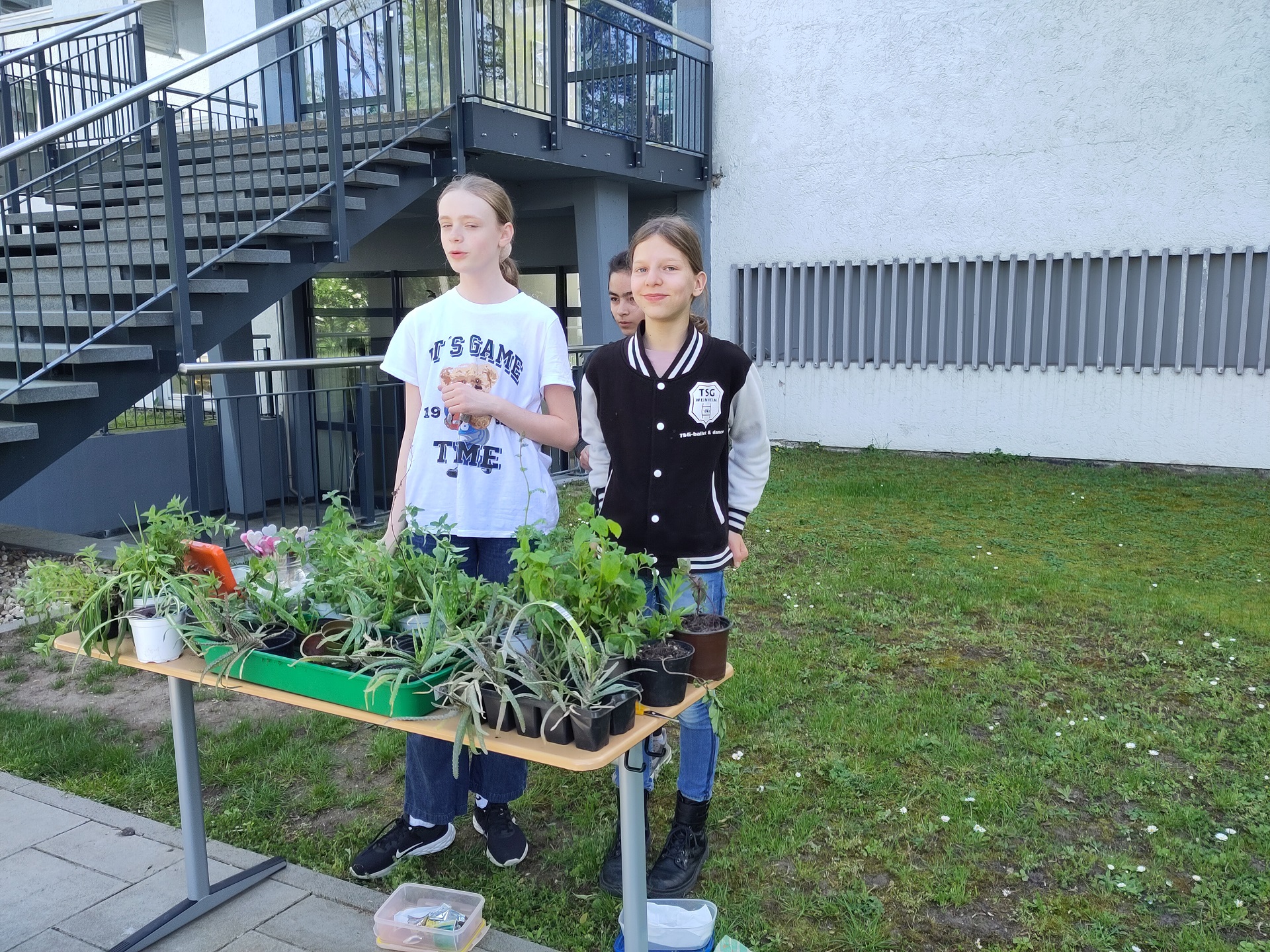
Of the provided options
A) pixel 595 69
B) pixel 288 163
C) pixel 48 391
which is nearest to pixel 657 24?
pixel 595 69

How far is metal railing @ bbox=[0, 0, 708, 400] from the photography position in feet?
17.0

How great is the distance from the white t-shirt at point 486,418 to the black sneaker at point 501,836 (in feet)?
2.54

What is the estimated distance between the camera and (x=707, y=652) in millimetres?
1984

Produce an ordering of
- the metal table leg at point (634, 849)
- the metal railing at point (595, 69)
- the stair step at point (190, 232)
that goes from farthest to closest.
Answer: the metal railing at point (595, 69)
the stair step at point (190, 232)
the metal table leg at point (634, 849)

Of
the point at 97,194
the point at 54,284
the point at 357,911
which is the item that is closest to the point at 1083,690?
the point at 357,911

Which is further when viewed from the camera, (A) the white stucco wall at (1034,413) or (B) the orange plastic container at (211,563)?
(A) the white stucco wall at (1034,413)

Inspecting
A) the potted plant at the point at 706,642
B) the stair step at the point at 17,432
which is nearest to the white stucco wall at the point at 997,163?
the stair step at the point at 17,432

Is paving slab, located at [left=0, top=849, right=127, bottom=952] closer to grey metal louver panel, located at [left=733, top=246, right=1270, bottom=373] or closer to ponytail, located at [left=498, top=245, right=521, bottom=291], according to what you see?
ponytail, located at [left=498, top=245, right=521, bottom=291]

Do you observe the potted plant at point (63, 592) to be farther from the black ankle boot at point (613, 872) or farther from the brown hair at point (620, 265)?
the brown hair at point (620, 265)

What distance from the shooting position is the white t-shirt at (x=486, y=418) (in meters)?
2.54

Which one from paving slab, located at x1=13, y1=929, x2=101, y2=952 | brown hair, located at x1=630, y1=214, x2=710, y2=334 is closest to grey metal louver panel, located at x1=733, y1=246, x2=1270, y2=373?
brown hair, located at x1=630, y1=214, x2=710, y2=334

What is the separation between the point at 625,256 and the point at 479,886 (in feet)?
5.96

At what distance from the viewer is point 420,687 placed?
6.13ft

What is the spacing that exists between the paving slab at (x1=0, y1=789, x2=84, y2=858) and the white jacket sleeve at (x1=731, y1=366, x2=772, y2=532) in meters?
1.89
